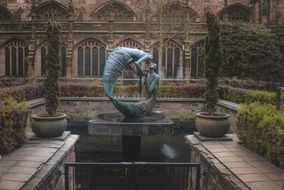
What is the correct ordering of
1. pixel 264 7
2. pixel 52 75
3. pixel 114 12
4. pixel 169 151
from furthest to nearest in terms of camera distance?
1. pixel 114 12
2. pixel 264 7
3. pixel 169 151
4. pixel 52 75

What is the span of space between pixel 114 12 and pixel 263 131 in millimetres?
25459

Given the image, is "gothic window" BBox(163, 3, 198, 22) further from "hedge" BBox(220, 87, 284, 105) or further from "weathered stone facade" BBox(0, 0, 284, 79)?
"hedge" BBox(220, 87, 284, 105)

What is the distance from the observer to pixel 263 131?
331 inches

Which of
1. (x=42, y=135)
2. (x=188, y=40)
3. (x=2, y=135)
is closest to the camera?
(x=2, y=135)

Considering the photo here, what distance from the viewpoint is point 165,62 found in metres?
28.3

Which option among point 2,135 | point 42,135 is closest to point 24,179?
point 2,135

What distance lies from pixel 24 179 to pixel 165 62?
22.3m

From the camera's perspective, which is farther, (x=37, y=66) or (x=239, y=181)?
(x=37, y=66)

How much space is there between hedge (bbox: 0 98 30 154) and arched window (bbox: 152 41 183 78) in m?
19.1

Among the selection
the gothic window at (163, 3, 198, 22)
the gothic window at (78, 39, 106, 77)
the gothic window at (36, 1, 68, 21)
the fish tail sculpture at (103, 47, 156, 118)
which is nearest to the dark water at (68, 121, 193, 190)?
the fish tail sculpture at (103, 47, 156, 118)

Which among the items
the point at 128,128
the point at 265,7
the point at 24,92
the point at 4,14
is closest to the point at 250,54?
the point at 265,7

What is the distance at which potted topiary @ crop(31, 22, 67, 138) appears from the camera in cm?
990

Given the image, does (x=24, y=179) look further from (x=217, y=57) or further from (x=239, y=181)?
(x=217, y=57)

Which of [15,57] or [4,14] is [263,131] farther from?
[4,14]
